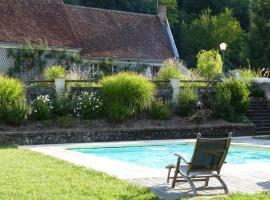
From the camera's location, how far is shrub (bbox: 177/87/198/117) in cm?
2188

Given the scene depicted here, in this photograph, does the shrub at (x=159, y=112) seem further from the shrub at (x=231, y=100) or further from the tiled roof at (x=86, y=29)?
the tiled roof at (x=86, y=29)

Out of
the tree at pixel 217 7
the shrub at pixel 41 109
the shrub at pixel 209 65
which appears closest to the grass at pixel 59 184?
the shrub at pixel 41 109

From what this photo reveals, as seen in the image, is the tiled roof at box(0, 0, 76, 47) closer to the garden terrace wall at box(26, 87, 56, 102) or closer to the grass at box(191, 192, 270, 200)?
the garden terrace wall at box(26, 87, 56, 102)

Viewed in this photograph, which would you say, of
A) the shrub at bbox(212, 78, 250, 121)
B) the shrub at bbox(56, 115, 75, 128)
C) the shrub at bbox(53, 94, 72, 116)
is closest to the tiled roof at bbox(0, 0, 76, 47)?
the shrub at bbox(53, 94, 72, 116)

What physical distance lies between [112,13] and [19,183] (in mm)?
29801

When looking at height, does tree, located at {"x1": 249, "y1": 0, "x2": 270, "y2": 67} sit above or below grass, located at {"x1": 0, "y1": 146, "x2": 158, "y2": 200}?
above

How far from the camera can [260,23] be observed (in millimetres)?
44531

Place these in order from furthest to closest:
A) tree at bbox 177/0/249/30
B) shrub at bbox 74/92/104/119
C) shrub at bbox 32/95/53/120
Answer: tree at bbox 177/0/249/30 → shrub at bbox 74/92/104/119 → shrub at bbox 32/95/53/120

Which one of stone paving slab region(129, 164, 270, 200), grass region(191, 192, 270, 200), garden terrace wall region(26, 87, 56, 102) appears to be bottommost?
stone paving slab region(129, 164, 270, 200)

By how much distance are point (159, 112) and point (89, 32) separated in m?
14.7

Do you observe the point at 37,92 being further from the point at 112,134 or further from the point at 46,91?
the point at 112,134

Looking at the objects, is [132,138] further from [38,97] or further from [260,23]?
[260,23]

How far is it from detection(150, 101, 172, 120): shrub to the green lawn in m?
9.94

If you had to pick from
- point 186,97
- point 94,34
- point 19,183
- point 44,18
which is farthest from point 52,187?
point 94,34
